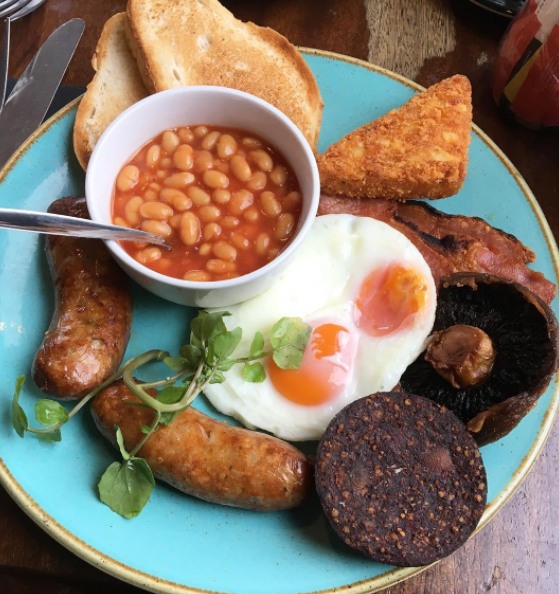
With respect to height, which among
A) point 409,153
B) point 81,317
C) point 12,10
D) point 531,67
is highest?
point 531,67

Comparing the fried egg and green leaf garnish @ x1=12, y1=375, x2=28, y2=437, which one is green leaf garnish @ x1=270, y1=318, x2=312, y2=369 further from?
green leaf garnish @ x1=12, y1=375, x2=28, y2=437

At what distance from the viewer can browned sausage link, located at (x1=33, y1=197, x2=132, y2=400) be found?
187cm

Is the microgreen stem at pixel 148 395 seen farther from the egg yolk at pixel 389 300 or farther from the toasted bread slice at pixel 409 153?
the toasted bread slice at pixel 409 153

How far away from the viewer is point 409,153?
88.8 inches

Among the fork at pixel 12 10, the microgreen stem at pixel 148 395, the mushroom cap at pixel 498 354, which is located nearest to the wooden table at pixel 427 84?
the fork at pixel 12 10

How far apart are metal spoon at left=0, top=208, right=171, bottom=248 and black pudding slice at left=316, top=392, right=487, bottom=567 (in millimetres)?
844

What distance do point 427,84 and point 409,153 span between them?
0.68 meters

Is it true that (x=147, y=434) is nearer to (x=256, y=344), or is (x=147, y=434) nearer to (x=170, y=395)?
(x=170, y=395)

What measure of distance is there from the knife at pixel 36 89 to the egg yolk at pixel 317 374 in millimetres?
1354

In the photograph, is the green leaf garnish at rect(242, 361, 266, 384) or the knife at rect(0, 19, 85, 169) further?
the knife at rect(0, 19, 85, 169)

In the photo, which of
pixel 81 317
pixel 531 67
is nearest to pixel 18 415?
pixel 81 317

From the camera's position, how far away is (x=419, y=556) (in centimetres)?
177

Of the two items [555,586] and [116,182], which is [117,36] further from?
[555,586]

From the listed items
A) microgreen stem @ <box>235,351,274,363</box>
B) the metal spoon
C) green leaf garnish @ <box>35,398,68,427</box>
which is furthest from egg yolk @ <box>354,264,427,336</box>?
green leaf garnish @ <box>35,398,68,427</box>
